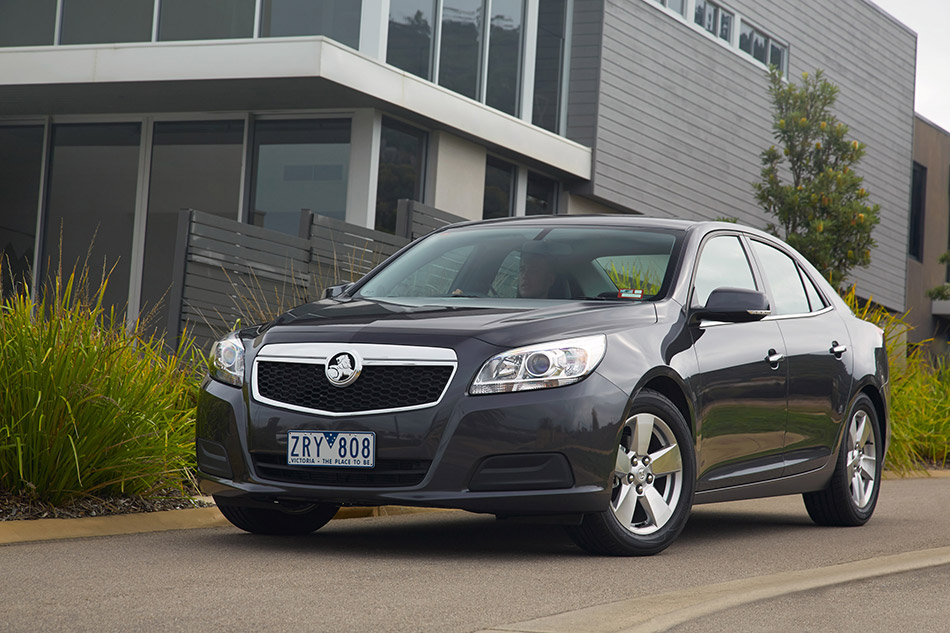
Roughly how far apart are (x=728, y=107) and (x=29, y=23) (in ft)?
41.6

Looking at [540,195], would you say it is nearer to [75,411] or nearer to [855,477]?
[855,477]

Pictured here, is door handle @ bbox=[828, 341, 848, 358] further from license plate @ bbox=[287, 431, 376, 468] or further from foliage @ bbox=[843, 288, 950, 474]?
foliage @ bbox=[843, 288, 950, 474]

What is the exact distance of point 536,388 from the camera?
5.89 metres

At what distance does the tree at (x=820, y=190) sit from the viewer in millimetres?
21312

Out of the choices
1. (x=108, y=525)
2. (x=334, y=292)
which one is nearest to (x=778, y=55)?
(x=334, y=292)

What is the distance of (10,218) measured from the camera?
65.9 ft

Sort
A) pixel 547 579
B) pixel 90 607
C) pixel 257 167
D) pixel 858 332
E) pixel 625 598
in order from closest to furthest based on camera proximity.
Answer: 1. pixel 90 607
2. pixel 625 598
3. pixel 547 579
4. pixel 858 332
5. pixel 257 167

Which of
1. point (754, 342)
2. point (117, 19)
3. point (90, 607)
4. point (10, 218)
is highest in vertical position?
point (117, 19)

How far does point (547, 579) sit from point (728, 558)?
136 cm

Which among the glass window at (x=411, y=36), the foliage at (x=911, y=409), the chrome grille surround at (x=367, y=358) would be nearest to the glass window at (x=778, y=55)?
the glass window at (x=411, y=36)

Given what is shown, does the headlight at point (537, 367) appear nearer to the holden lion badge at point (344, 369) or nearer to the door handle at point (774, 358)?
the holden lion badge at point (344, 369)

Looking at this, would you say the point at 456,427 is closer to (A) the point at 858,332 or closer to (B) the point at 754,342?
(B) the point at 754,342

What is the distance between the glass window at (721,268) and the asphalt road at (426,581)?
1.31m

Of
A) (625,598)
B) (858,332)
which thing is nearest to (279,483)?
(625,598)
